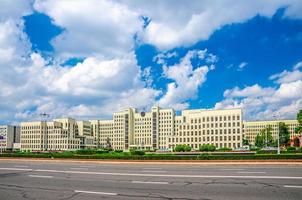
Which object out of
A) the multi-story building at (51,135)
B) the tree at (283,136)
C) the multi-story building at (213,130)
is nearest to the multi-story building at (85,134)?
the multi-story building at (51,135)

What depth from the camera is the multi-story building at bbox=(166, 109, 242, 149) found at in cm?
13262

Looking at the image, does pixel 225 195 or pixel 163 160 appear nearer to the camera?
pixel 225 195

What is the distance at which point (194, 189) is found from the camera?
1238 centimetres

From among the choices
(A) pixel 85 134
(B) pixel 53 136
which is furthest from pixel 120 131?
(B) pixel 53 136

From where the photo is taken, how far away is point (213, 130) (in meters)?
136

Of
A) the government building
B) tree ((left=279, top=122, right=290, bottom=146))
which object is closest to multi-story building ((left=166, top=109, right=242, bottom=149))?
the government building

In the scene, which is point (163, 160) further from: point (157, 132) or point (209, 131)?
point (157, 132)

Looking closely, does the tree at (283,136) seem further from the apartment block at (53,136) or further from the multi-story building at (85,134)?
the multi-story building at (85,134)

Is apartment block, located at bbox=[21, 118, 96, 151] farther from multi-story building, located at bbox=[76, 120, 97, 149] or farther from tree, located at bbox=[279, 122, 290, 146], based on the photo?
tree, located at bbox=[279, 122, 290, 146]

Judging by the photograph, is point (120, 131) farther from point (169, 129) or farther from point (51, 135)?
point (51, 135)

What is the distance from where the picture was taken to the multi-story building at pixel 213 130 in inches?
5221

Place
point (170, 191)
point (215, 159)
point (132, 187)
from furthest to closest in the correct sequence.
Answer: point (215, 159), point (132, 187), point (170, 191)

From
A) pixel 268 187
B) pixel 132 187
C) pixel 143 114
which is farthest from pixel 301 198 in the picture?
pixel 143 114

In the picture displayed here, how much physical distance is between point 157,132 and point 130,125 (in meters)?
17.2
